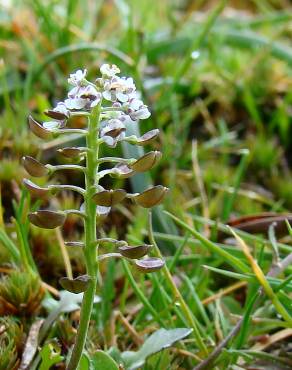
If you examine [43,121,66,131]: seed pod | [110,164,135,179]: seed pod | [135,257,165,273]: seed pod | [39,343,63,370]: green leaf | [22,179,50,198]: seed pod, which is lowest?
[39,343,63,370]: green leaf

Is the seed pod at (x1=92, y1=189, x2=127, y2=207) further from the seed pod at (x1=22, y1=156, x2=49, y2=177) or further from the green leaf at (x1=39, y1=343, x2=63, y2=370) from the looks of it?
the green leaf at (x1=39, y1=343, x2=63, y2=370)

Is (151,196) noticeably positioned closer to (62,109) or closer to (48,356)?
(62,109)

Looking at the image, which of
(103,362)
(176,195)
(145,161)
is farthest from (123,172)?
(176,195)

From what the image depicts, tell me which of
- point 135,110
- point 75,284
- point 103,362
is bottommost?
point 103,362

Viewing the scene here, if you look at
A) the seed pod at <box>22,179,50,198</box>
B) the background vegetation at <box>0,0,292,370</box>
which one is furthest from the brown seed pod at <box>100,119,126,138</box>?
the background vegetation at <box>0,0,292,370</box>

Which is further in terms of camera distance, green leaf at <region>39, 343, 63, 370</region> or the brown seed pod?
green leaf at <region>39, 343, 63, 370</region>

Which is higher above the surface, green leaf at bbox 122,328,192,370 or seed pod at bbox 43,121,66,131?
seed pod at bbox 43,121,66,131

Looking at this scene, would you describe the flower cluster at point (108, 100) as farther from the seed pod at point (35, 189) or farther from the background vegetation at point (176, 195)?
the background vegetation at point (176, 195)
